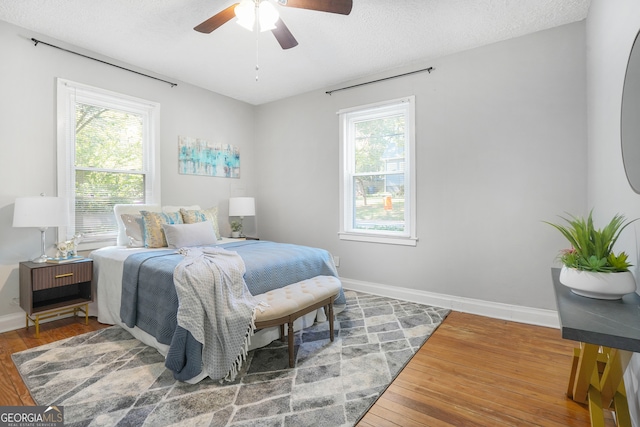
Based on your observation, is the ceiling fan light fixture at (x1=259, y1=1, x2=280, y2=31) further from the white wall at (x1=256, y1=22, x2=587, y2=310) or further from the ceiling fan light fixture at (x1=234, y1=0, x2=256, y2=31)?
the white wall at (x1=256, y1=22, x2=587, y2=310)

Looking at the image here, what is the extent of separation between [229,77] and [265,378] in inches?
135

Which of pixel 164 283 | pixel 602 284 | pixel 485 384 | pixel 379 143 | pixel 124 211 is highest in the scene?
pixel 379 143

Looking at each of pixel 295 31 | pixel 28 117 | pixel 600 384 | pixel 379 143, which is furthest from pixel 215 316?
pixel 379 143

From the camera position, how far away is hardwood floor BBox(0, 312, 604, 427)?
1.69 m

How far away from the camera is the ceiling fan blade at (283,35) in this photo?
2.33 metres

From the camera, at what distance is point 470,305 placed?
3.25m

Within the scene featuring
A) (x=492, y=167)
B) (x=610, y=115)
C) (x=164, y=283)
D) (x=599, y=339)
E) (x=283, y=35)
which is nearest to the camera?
(x=599, y=339)

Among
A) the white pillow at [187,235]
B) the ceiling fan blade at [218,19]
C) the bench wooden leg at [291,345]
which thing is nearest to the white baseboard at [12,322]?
the white pillow at [187,235]

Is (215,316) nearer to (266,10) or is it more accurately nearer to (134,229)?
(134,229)

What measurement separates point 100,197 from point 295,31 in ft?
8.74

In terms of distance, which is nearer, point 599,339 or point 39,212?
point 599,339

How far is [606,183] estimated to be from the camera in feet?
6.77

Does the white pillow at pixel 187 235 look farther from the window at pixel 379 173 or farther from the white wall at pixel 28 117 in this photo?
the window at pixel 379 173

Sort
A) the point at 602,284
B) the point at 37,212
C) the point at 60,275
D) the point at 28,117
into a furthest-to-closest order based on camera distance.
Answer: the point at 28,117 < the point at 60,275 < the point at 37,212 < the point at 602,284
